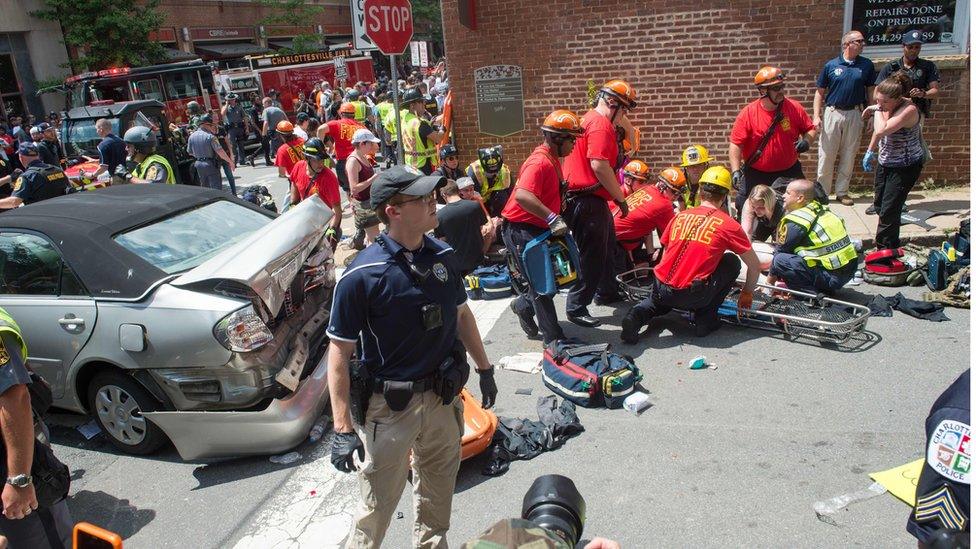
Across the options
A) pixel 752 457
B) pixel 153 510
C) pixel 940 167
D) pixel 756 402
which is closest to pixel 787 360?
pixel 756 402

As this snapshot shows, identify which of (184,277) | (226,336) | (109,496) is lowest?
(109,496)

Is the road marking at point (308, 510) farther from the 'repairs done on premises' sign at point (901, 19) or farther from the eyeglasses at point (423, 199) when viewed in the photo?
the 'repairs done on premises' sign at point (901, 19)

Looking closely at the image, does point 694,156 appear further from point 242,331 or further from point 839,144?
point 242,331

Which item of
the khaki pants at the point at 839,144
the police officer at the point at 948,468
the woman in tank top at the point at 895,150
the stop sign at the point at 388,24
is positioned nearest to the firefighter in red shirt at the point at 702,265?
the woman in tank top at the point at 895,150

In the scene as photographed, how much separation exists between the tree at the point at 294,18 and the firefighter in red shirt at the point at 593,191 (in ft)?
114

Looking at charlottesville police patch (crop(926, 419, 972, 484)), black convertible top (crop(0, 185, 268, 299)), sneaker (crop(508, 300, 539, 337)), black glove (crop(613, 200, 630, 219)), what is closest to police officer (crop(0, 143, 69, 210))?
black convertible top (crop(0, 185, 268, 299))

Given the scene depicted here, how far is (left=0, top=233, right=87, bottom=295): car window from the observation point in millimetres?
4559

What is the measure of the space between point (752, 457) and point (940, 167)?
6720 millimetres

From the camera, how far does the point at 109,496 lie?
14.0ft

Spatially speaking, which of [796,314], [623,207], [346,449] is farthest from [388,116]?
[346,449]

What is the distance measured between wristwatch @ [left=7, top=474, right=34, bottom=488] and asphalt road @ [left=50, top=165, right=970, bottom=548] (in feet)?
4.11

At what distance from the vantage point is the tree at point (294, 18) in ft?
123

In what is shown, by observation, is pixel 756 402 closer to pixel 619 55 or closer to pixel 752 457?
pixel 752 457

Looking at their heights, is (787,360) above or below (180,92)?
below
